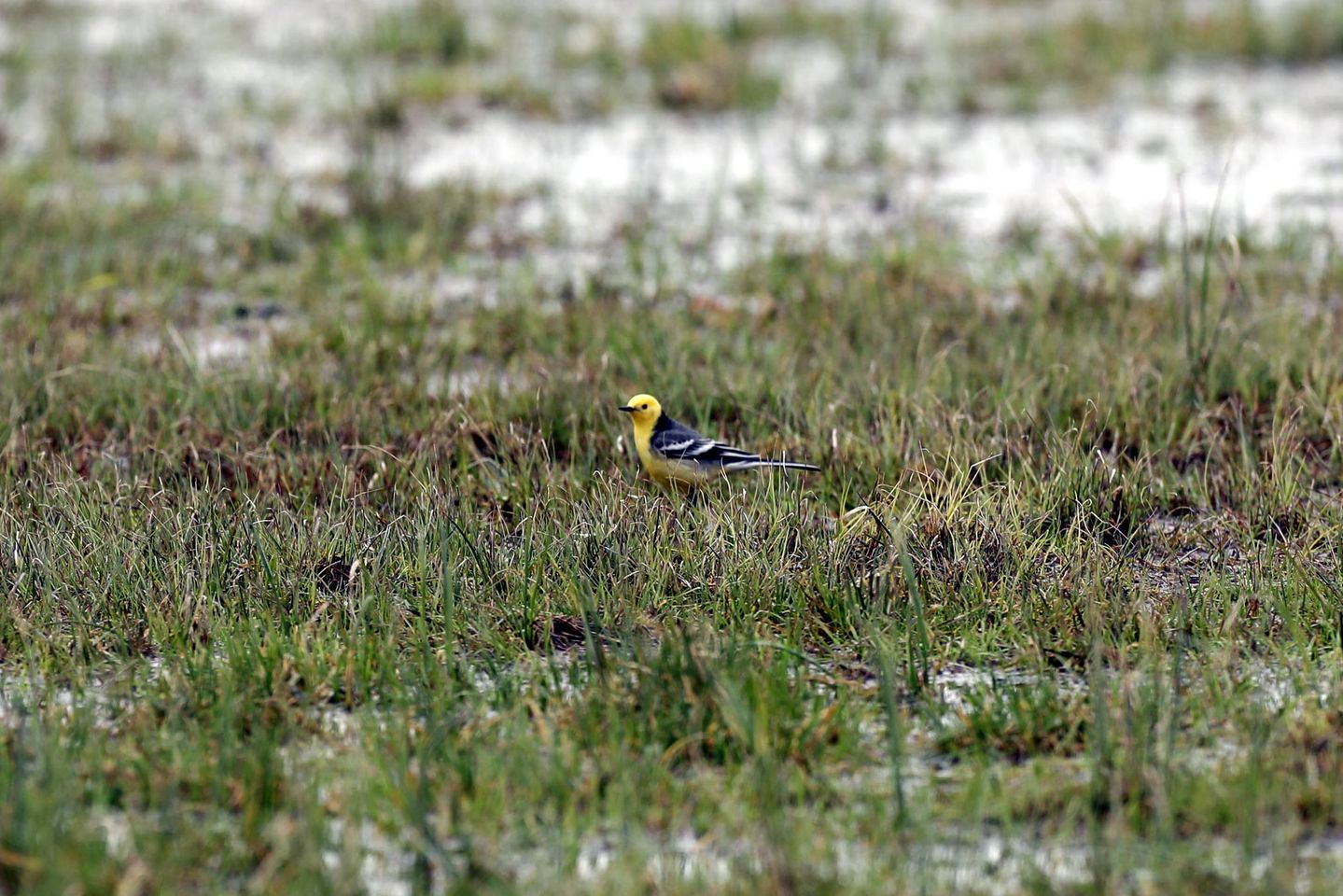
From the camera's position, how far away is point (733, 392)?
625 cm

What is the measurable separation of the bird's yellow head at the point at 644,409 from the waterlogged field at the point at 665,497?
25 cm

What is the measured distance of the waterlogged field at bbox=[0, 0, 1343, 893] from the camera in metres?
3.53

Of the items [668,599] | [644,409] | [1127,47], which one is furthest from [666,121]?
[668,599]

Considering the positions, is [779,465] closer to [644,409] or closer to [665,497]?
[665,497]

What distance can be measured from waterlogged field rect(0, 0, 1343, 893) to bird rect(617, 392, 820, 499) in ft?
0.70

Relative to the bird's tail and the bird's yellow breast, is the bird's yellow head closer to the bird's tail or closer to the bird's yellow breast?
the bird's yellow breast

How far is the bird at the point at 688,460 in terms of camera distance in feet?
17.7

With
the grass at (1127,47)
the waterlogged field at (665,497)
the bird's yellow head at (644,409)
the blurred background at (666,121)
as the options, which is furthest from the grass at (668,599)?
the grass at (1127,47)

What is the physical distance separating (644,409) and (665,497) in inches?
19.4

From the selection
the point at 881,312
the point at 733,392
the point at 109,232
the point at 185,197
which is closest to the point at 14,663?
the point at 733,392

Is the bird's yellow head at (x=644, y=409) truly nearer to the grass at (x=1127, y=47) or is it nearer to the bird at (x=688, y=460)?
the bird at (x=688, y=460)

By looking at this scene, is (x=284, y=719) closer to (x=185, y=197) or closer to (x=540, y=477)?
(x=540, y=477)

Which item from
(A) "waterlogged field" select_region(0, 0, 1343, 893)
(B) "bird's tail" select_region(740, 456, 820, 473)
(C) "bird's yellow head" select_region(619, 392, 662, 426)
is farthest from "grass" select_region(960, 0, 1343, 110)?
(B) "bird's tail" select_region(740, 456, 820, 473)

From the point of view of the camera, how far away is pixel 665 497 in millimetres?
5359
